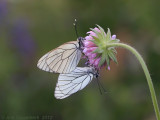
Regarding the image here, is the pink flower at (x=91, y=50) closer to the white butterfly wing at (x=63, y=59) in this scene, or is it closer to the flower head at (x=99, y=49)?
the flower head at (x=99, y=49)

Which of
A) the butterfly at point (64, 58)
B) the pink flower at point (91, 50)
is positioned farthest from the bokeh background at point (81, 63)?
the pink flower at point (91, 50)

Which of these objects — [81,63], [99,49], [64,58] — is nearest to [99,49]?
[99,49]

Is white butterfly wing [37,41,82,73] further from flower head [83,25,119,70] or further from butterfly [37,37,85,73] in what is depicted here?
flower head [83,25,119,70]

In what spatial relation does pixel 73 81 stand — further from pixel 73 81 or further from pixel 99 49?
pixel 99 49

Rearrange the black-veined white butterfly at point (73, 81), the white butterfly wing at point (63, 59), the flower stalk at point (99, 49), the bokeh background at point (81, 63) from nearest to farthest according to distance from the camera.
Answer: the flower stalk at point (99, 49), the white butterfly wing at point (63, 59), the black-veined white butterfly at point (73, 81), the bokeh background at point (81, 63)

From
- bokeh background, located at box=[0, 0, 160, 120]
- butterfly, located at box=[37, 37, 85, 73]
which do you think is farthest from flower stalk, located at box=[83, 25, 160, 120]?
bokeh background, located at box=[0, 0, 160, 120]

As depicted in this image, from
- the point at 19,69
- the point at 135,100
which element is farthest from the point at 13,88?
the point at 135,100

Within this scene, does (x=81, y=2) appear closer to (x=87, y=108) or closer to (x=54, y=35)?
(x=54, y=35)
